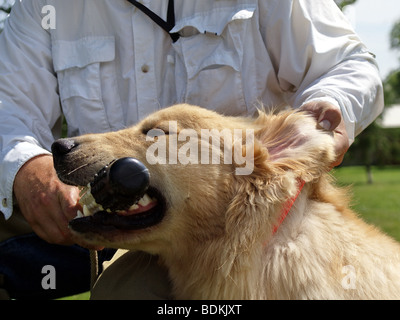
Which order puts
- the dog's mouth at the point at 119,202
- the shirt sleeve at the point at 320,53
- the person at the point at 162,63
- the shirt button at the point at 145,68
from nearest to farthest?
the dog's mouth at the point at 119,202, the shirt sleeve at the point at 320,53, the person at the point at 162,63, the shirt button at the point at 145,68

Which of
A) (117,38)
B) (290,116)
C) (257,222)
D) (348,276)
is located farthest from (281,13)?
(348,276)

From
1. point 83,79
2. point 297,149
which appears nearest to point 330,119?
point 297,149

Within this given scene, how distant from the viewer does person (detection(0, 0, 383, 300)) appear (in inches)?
127

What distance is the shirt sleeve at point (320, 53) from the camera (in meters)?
3.12

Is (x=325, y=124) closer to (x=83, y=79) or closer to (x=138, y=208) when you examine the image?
(x=138, y=208)

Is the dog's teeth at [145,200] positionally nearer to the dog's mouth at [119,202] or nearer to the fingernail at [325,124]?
the dog's mouth at [119,202]

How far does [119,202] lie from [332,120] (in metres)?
1.19

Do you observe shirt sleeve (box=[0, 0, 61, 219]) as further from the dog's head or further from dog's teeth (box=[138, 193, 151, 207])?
dog's teeth (box=[138, 193, 151, 207])

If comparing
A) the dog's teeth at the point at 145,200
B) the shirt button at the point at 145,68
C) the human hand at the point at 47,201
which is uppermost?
the shirt button at the point at 145,68

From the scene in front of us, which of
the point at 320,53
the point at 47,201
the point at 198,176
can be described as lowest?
the point at 47,201

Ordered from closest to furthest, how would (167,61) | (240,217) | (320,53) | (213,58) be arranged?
(240,217), (320,53), (213,58), (167,61)

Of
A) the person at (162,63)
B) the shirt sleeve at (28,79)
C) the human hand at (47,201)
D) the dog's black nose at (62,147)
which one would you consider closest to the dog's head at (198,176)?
the dog's black nose at (62,147)

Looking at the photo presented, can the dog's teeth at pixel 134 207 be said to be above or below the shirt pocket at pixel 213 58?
below

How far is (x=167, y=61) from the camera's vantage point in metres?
3.43
